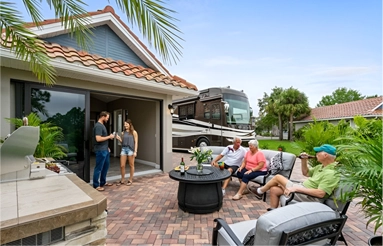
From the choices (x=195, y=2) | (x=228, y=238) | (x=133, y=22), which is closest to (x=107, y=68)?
(x=195, y=2)

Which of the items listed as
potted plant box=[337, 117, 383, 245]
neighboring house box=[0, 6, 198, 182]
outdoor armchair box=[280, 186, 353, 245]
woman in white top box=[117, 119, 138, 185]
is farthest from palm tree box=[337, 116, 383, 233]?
woman in white top box=[117, 119, 138, 185]

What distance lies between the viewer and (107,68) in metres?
3.99

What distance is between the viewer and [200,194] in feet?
10.1

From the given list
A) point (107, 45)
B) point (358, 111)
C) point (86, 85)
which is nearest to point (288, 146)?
point (358, 111)

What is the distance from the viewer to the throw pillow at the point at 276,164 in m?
3.78

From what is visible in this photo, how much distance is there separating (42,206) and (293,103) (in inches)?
920

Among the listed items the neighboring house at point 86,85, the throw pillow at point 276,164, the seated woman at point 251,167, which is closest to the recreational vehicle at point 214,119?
the neighboring house at point 86,85

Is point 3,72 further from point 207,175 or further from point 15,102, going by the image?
point 207,175

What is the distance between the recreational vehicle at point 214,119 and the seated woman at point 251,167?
475cm

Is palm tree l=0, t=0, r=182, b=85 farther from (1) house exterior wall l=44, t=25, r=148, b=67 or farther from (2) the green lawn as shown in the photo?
(2) the green lawn

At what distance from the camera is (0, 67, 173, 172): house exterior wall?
338 cm

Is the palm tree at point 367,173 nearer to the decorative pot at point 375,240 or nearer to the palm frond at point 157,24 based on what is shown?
the decorative pot at point 375,240

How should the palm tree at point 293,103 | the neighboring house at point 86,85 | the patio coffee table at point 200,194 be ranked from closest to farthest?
the patio coffee table at point 200,194
the neighboring house at point 86,85
the palm tree at point 293,103

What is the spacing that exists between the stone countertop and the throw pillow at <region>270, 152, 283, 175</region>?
3194 mm
